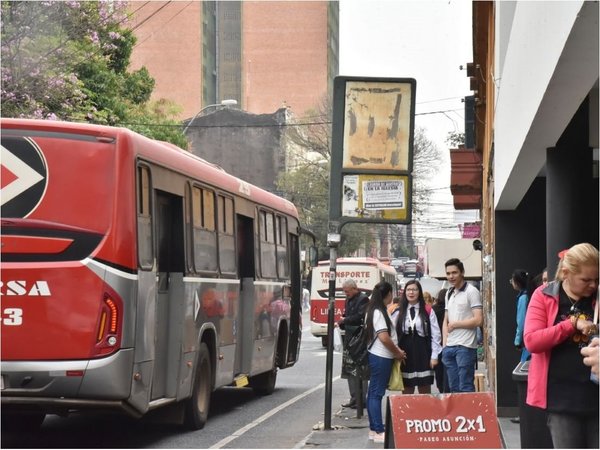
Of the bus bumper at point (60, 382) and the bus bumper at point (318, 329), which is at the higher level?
the bus bumper at point (60, 382)

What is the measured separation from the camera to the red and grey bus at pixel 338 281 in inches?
1517

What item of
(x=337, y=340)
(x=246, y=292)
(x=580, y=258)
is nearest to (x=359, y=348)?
(x=337, y=340)

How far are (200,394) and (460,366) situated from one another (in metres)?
2.88

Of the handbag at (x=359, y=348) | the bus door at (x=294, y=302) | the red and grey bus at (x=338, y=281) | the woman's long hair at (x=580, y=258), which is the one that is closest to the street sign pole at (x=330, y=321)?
the handbag at (x=359, y=348)

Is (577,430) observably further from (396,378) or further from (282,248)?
(282,248)

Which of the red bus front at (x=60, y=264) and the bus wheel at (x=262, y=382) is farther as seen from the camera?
the bus wheel at (x=262, y=382)

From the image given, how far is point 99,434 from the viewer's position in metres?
13.7

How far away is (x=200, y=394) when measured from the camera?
46.6 feet

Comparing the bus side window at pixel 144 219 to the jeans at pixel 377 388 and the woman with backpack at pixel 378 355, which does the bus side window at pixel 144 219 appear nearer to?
the woman with backpack at pixel 378 355

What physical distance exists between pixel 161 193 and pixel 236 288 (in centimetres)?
366

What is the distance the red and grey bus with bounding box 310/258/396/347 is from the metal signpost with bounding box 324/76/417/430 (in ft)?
71.4

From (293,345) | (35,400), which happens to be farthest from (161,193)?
(293,345)

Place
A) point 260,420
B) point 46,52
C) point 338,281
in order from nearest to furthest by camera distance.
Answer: point 260,420 < point 46,52 < point 338,281

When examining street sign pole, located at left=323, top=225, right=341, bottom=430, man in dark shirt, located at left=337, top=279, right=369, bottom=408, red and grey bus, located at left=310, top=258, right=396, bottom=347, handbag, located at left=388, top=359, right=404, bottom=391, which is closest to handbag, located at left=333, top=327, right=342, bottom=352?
man in dark shirt, located at left=337, top=279, right=369, bottom=408
